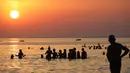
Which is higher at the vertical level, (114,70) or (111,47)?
(111,47)

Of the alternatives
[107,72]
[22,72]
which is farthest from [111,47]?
[22,72]

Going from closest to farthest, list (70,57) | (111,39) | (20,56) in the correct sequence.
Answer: (111,39) < (70,57) < (20,56)

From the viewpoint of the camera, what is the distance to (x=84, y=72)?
3041cm

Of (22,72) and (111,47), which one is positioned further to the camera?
(22,72)

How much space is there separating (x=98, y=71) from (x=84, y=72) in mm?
1525

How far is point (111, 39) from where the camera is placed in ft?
45.8

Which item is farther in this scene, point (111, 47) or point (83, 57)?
point (83, 57)

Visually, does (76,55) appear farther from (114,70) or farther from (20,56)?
(114,70)

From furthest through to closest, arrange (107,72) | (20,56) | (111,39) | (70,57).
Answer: (20,56) → (70,57) → (107,72) → (111,39)

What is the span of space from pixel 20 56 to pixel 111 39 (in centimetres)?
3955

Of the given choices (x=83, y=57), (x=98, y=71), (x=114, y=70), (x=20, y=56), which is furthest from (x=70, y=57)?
(x=114, y=70)

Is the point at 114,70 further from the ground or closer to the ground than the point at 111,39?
closer to the ground

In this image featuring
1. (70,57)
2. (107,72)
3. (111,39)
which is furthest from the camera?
(70,57)

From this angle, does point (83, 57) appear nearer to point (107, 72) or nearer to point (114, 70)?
point (107, 72)
